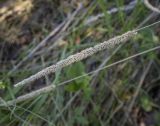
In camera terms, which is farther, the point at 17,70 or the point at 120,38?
the point at 17,70

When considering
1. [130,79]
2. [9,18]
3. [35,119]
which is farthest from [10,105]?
[9,18]

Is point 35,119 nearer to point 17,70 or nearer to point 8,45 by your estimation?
point 17,70

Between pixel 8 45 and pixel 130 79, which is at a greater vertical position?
pixel 8 45

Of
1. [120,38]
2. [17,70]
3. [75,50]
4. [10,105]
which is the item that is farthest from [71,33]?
[120,38]

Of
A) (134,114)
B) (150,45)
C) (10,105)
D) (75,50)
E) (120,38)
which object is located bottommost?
(134,114)

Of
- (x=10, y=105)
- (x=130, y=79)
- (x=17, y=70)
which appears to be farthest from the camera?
(x=17, y=70)

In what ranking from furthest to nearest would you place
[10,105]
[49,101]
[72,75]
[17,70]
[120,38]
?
[17,70]
[49,101]
[72,75]
[10,105]
[120,38]
